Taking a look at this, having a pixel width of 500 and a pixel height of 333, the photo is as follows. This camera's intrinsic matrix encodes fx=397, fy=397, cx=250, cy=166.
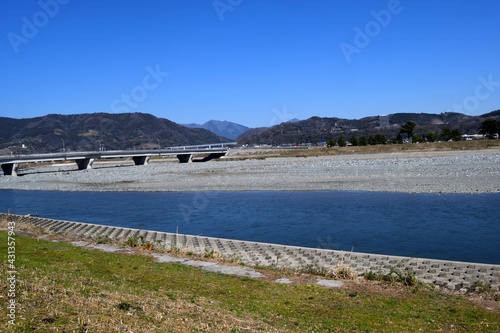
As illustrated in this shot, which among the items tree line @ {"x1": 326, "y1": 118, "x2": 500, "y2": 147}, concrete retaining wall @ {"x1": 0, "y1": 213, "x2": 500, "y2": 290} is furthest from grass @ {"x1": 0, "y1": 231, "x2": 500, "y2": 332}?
tree line @ {"x1": 326, "y1": 118, "x2": 500, "y2": 147}

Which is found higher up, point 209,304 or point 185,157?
point 185,157

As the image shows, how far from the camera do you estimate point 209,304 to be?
31.1 feet

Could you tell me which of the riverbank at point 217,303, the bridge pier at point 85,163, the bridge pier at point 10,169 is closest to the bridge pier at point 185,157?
the bridge pier at point 85,163

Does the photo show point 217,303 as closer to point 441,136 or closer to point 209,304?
point 209,304

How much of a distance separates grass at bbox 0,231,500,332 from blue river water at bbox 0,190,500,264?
6407mm

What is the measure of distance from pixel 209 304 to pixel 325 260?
6590 mm

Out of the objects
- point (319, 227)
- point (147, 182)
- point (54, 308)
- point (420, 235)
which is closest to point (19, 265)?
point (54, 308)

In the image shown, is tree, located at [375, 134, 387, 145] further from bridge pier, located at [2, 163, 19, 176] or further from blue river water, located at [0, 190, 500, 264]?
bridge pier, located at [2, 163, 19, 176]

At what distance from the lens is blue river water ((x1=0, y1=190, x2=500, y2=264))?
18.8 meters

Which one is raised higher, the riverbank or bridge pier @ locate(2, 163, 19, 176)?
bridge pier @ locate(2, 163, 19, 176)

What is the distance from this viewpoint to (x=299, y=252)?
52.5ft

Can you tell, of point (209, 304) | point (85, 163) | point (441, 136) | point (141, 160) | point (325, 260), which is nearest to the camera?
point (209, 304)

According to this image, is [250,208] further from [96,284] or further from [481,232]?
[96,284]

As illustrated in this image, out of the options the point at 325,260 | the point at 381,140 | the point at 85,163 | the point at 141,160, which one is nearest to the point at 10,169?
the point at 85,163
